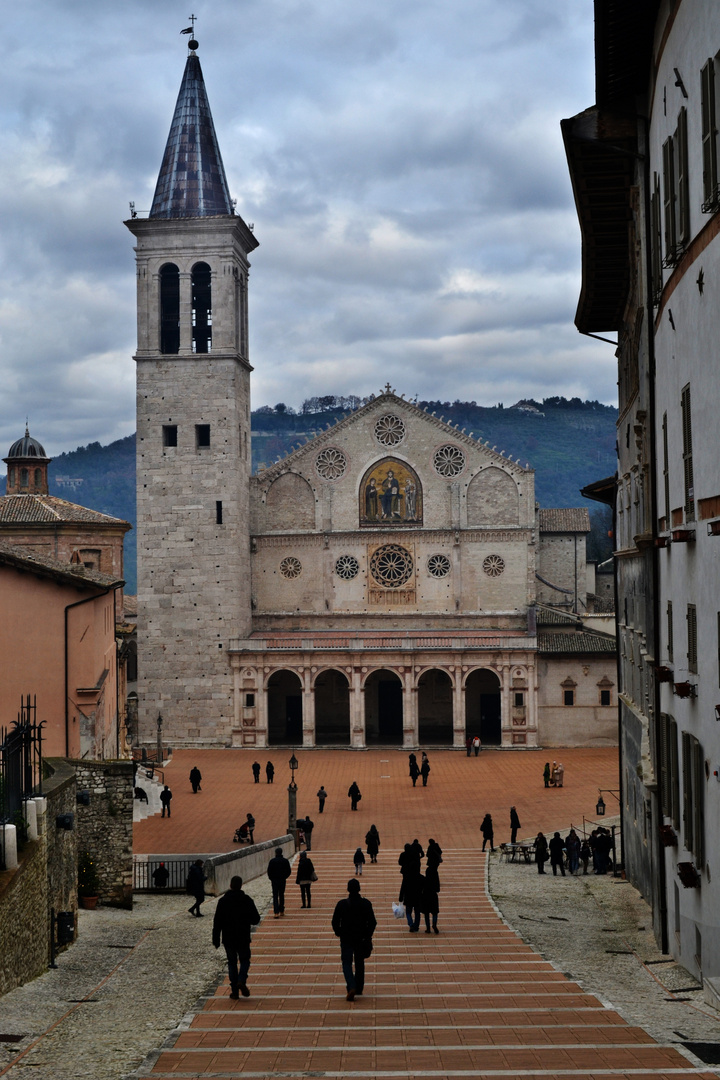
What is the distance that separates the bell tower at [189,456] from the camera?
A: 5806 cm

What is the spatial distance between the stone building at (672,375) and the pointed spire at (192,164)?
→ 132 ft

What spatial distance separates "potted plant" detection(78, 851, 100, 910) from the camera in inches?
990

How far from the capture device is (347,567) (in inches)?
2388

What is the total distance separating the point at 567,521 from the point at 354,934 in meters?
56.2

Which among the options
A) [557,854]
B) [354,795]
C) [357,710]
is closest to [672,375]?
[557,854]

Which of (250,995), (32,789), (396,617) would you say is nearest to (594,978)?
(250,995)

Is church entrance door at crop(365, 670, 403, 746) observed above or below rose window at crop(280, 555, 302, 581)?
below

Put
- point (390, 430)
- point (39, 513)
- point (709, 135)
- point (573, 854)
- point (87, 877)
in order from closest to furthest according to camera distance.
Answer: point (709, 135)
point (87, 877)
point (573, 854)
point (390, 430)
point (39, 513)

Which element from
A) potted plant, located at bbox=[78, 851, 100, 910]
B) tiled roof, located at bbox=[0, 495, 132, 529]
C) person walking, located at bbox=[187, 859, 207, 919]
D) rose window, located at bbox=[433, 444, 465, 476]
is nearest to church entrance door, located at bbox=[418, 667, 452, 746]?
rose window, located at bbox=[433, 444, 465, 476]

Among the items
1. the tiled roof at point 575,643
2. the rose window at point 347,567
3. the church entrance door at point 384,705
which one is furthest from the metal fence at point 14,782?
the church entrance door at point 384,705

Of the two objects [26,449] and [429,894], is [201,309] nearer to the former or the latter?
[26,449]

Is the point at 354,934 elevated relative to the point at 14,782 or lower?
lower

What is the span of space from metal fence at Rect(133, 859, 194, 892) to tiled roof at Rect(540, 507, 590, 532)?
4257cm

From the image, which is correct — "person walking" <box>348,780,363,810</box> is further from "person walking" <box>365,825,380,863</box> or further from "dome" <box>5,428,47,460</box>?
"dome" <box>5,428,47,460</box>
